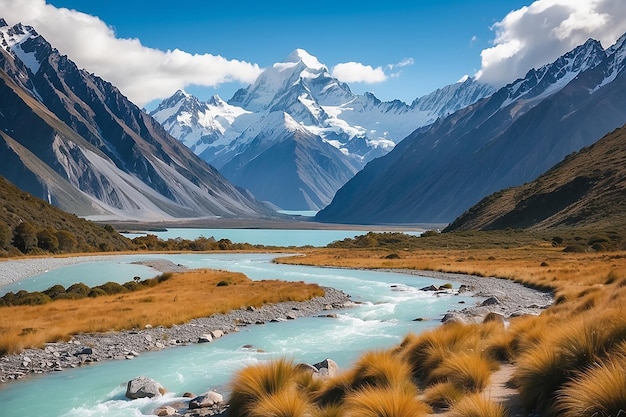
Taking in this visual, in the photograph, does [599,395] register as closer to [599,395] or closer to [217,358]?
[599,395]

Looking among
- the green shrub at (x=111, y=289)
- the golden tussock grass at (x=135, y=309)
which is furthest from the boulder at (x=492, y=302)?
the green shrub at (x=111, y=289)

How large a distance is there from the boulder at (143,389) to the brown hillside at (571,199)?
104710mm

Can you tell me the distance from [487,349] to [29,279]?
207ft

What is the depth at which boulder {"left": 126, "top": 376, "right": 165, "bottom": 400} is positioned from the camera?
58.8ft

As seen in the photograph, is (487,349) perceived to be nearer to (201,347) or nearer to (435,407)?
(435,407)

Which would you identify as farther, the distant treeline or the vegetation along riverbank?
the distant treeline

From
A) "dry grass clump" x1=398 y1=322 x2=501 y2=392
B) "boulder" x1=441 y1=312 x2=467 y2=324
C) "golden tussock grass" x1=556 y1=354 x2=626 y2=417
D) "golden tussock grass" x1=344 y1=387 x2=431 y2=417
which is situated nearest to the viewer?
"golden tussock grass" x1=556 y1=354 x2=626 y2=417

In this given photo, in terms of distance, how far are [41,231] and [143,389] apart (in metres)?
103

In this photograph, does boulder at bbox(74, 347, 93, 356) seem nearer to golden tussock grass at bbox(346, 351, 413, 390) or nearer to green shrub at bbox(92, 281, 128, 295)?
golden tussock grass at bbox(346, 351, 413, 390)

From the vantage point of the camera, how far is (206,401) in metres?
16.1

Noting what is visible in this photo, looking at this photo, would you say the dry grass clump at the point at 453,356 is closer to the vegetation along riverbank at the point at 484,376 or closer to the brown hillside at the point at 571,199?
the vegetation along riverbank at the point at 484,376

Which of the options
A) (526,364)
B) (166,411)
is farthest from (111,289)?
(526,364)

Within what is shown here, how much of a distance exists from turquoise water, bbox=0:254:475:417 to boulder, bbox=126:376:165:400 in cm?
39

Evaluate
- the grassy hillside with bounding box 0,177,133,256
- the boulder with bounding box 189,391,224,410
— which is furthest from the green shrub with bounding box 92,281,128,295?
the grassy hillside with bounding box 0,177,133,256
